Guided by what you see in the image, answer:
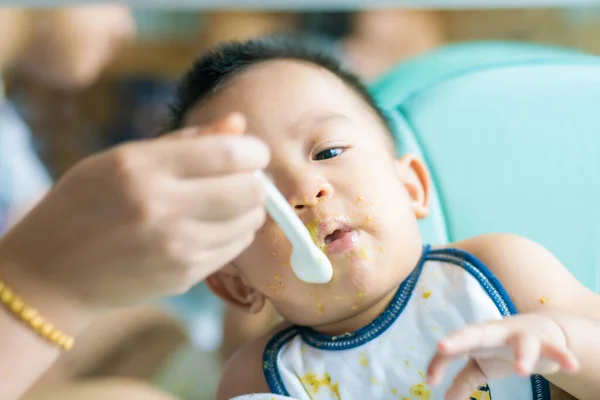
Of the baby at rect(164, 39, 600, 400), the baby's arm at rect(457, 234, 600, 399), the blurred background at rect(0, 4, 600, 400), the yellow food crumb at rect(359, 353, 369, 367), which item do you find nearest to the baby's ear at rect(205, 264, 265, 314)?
the baby at rect(164, 39, 600, 400)

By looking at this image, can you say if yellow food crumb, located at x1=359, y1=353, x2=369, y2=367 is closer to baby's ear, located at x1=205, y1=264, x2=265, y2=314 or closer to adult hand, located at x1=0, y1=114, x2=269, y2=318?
baby's ear, located at x1=205, y1=264, x2=265, y2=314

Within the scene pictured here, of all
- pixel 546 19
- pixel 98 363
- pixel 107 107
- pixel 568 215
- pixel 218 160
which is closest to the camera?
pixel 218 160

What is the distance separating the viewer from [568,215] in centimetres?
81

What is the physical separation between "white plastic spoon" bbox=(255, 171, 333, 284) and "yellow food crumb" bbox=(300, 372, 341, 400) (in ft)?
0.46

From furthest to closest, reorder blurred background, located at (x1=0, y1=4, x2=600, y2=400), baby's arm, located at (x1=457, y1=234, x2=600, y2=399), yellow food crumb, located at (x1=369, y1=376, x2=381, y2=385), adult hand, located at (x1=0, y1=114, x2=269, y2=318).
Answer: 1. blurred background, located at (x1=0, y1=4, x2=600, y2=400)
2. yellow food crumb, located at (x1=369, y1=376, x2=381, y2=385)
3. baby's arm, located at (x1=457, y1=234, x2=600, y2=399)
4. adult hand, located at (x1=0, y1=114, x2=269, y2=318)

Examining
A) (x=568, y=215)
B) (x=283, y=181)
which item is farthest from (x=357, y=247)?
(x=568, y=215)

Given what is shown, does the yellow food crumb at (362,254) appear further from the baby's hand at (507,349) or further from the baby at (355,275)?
the baby's hand at (507,349)

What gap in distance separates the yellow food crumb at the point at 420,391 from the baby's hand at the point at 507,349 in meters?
0.11

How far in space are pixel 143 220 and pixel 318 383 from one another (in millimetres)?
334

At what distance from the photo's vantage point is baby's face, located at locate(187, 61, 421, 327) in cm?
62

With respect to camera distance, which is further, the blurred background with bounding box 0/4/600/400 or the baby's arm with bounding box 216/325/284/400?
the blurred background with bounding box 0/4/600/400

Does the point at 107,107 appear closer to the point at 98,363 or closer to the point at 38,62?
the point at 38,62

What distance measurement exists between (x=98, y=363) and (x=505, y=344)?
696 mm

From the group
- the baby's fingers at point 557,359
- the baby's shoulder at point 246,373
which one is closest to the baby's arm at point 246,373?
the baby's shoulder at point 246,373
